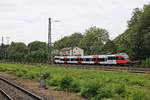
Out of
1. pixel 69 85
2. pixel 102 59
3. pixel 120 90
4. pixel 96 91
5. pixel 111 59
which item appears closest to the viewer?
pixel 96 91

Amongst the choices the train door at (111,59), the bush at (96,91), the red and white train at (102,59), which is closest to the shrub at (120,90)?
the bush at (96,91)

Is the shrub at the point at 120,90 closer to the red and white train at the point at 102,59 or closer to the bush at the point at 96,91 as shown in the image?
the bush at the point at 96,91

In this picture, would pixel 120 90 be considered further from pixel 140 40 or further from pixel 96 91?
pixel 140 40

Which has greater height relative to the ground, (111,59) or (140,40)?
(140,40)

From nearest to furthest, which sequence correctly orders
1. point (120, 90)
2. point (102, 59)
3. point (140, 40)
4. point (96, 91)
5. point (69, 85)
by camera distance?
1. point (96, 91)
2. point (120, 90)
3. point (69, 85)
4. point (140, 40)
5. point (102, 59)

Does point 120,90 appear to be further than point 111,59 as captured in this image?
No

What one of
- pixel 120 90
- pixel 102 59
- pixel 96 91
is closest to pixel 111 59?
pixel 102 59

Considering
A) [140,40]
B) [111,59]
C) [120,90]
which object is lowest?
[120,90]

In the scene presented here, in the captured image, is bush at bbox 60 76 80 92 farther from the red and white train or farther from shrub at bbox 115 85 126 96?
the red and white train

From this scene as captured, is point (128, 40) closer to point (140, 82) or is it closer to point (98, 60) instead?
point (98, 60)

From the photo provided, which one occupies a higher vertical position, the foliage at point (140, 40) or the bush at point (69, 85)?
the foliage at point (140, 40)


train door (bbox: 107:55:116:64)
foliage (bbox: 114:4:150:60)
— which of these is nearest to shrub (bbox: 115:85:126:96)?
train door (bbox: 107:55:116:64)

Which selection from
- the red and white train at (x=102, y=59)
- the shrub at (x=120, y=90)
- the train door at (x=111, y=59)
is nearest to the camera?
the shrub at (x=120, y=90)

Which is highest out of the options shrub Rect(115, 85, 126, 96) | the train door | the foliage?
the foliage
